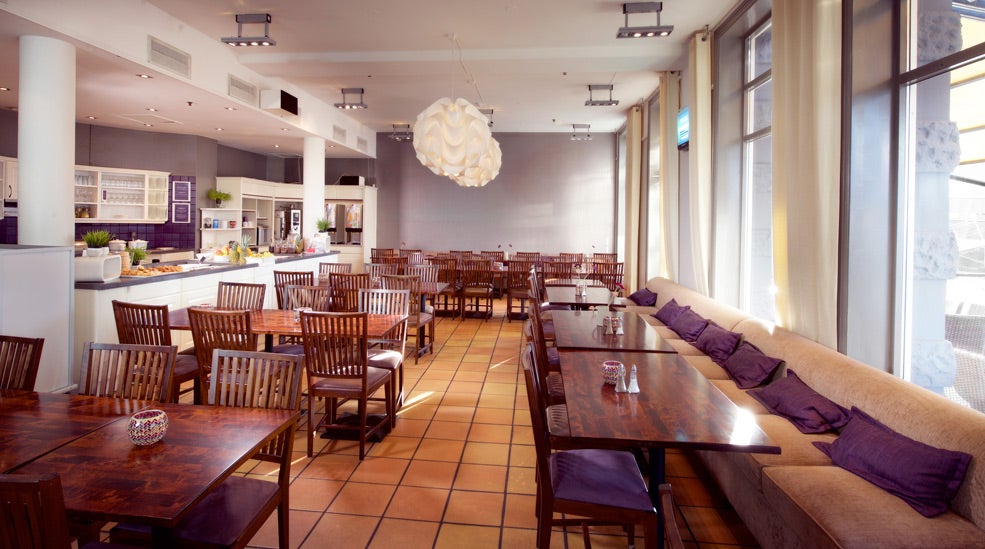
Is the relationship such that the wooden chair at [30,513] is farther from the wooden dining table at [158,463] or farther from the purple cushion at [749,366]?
the purple cushion at [749,366]

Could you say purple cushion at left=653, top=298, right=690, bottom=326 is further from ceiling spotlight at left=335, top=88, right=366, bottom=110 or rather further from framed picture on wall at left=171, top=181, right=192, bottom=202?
framed picture on wall at left=171, top=181, right=192, bottom=202

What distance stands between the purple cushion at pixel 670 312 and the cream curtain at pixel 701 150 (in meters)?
0.31

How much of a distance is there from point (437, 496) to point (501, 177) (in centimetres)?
973

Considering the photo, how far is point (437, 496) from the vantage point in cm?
294

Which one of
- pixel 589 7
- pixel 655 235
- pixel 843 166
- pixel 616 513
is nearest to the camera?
pixel 616 513

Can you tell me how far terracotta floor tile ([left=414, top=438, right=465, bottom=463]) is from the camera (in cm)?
343

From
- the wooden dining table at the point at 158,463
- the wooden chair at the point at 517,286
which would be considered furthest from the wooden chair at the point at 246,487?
the wooden chair at the point at 517,286

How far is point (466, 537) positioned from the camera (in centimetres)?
255

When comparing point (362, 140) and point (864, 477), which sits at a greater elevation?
point (362, 140)

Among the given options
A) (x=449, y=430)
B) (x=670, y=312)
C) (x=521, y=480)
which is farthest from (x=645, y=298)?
(x=521, y=480)

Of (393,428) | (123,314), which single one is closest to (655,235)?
(393,428)

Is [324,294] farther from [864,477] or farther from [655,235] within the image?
[655,235]

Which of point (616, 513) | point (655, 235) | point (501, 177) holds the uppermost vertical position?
point (501, 177)

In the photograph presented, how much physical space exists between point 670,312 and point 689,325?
2.21ft
